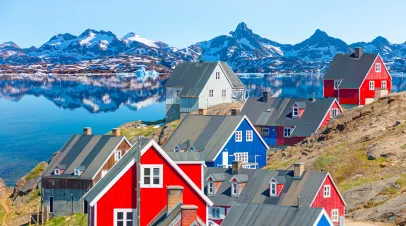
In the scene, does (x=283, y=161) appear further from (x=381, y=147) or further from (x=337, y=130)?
(x=381, y=147)

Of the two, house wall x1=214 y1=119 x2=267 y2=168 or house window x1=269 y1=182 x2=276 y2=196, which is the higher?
house wall x1=214 y1=119 x2=267 y2=168

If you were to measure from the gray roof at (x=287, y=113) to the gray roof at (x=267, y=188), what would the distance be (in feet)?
84.6

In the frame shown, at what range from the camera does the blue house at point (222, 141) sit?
221 ft

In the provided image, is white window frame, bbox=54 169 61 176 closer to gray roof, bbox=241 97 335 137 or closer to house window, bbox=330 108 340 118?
gray roof, bbox=241 97 335 137

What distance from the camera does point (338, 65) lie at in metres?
95.0

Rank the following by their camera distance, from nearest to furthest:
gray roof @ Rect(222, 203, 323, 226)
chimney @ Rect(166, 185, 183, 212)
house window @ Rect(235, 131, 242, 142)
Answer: chimney @ Rect(166, 185, 183, 212) → gray roof @ Rect(222, 203, 323, 226) → house window @ Rect(235, 131, 242, 142)

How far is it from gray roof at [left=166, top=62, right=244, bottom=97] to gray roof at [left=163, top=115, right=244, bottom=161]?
25.7 metres

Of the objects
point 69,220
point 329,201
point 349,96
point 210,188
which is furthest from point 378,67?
point 329,201

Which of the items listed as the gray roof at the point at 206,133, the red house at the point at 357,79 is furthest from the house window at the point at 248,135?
the red house at the point at 357,79

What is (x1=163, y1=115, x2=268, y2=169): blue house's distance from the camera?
221 feet

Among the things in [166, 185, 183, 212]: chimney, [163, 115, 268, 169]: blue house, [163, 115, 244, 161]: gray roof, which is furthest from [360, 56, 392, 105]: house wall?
[166, 185, 183, 212]: chimney

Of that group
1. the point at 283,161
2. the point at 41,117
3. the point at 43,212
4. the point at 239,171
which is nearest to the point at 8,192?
the point at 43,212

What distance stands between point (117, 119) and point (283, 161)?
104m

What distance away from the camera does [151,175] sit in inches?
1282
